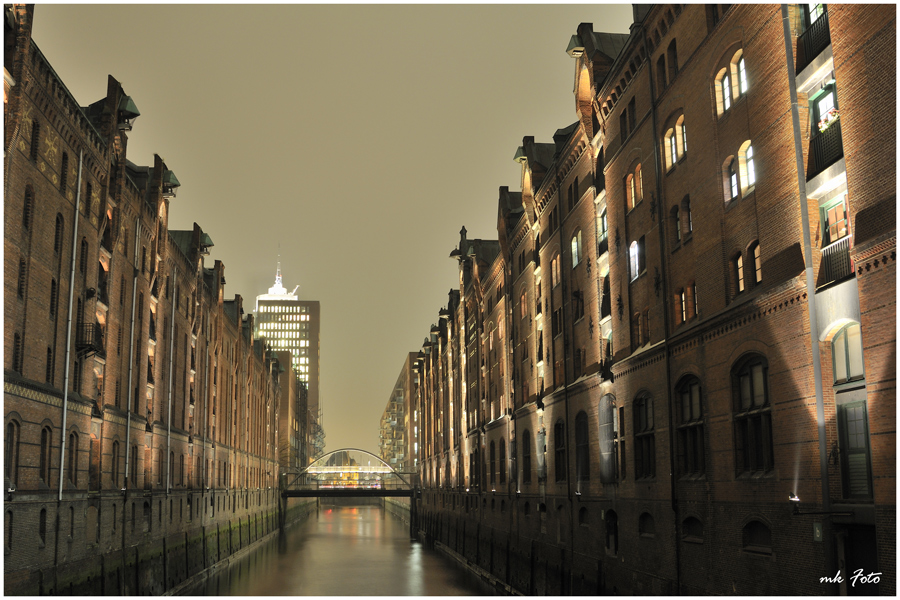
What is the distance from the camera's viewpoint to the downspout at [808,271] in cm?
1658

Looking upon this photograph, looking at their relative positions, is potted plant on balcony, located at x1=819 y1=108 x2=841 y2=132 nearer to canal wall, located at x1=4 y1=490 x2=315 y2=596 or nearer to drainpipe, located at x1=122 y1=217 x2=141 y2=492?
canal wall, located at x1=4 y1=490 x2=315 y2=596

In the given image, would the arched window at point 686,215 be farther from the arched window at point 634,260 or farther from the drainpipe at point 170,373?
the drainpipe at point 170,373

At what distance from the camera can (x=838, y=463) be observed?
53.7ft

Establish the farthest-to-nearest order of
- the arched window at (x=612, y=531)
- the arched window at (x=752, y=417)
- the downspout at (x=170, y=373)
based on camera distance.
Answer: the downspout at (x=170, y=373)
the arched window at (x=612, y=531)
the arched window at (x=752, y=417)

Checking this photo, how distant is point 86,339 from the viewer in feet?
102

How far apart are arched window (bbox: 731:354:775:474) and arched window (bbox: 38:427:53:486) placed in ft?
68.3

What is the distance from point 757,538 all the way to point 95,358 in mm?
24763

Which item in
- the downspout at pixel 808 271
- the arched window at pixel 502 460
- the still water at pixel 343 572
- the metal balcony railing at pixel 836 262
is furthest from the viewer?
the arched window at pixel 502 460

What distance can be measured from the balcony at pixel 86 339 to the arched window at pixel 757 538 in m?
22.8

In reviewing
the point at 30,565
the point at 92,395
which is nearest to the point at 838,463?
the point at 30,565

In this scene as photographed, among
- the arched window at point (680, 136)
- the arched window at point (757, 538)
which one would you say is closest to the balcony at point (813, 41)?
the arched window at point (680, 136)

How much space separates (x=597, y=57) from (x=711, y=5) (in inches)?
359

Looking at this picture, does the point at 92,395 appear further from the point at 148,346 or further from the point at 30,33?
the point at 30,33

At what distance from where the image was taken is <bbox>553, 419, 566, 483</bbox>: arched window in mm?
36375
